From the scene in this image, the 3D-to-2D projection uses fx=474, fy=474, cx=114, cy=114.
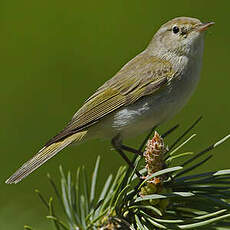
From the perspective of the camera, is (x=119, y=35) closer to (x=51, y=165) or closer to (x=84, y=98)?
(x=84, y=98)

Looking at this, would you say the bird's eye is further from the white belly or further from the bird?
the white belly

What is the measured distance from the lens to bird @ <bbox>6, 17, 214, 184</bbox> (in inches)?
107

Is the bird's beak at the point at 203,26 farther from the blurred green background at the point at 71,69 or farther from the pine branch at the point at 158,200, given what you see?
the pine branch at the point at 158,200

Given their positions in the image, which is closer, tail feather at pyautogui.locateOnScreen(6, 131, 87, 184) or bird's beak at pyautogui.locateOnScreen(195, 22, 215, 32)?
A: tail feather at pyautogui.locateOnScreen(6, 131, 87, 184)

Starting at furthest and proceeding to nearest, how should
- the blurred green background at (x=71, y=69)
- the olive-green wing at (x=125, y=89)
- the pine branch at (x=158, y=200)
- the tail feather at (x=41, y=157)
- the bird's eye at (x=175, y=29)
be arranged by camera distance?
the bird's eye at (x=175, y=29) < the olive-green wing at (x=125, y=89) < the blurred green background at (x=71, y=69) < the tail feather at (x=41, y=157) < the pine branch at (x=158, y=200)

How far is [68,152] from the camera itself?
9.36ft

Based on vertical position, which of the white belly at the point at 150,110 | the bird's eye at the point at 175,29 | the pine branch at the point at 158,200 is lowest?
the pine branch at the point at 158,200

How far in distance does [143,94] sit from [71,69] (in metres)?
0.45

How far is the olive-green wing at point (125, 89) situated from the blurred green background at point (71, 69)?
0.25ft

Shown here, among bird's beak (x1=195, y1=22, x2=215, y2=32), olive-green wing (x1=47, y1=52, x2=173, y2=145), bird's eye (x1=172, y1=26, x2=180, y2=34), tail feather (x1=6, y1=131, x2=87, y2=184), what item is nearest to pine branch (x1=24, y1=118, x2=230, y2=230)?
tail feather (x1=6, y1=131, x2=87, y2=184)

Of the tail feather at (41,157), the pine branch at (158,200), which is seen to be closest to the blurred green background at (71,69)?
the tail feather at (41,157)

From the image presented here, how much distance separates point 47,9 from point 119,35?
1.44 feet

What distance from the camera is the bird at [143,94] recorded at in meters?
2.72

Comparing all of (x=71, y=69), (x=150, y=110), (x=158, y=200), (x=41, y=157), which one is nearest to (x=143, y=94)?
(x=150, y=110)
